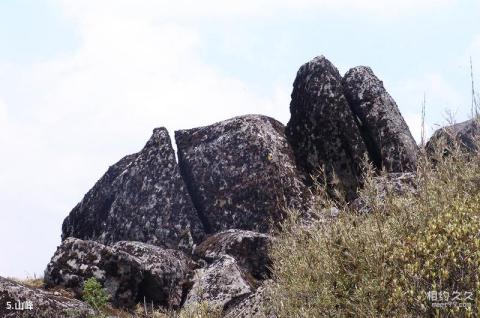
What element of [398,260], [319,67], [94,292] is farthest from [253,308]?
[319,67]

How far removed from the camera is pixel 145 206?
18453mm

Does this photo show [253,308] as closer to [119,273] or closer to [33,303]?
[33,303]

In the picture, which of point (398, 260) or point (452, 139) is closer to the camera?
point (398, 260)

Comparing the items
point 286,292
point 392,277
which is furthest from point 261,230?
point 392,277

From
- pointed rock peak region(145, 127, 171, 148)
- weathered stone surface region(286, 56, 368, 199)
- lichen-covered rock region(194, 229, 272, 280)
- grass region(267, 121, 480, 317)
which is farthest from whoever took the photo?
pointed rock peak region(145, 127, 171, 148)

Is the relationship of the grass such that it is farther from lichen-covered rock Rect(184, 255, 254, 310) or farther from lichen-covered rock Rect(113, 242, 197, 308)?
lichen-covered rock Rect(113, 242, 197, 308)

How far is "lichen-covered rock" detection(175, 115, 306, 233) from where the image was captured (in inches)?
701

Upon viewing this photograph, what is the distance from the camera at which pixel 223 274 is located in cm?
1366

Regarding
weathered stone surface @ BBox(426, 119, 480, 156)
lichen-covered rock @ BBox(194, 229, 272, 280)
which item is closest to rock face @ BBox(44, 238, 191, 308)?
lichen-covered rock @ BBox(194, 229, 272, 280)

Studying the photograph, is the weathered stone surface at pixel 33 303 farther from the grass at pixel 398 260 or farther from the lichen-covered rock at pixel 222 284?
the grass at pixel 398 260

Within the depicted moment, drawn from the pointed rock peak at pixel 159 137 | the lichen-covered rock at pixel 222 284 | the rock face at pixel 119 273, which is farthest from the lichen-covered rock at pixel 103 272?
the pointed rock peak at pixel 159 137

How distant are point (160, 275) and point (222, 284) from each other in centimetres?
200

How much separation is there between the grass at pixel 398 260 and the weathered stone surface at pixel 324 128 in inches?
363

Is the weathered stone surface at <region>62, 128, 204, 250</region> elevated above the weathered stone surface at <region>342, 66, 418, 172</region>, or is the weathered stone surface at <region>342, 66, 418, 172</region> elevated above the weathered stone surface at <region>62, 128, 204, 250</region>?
the weathered stone surface at <region>342, 66, 418, 172</region>
